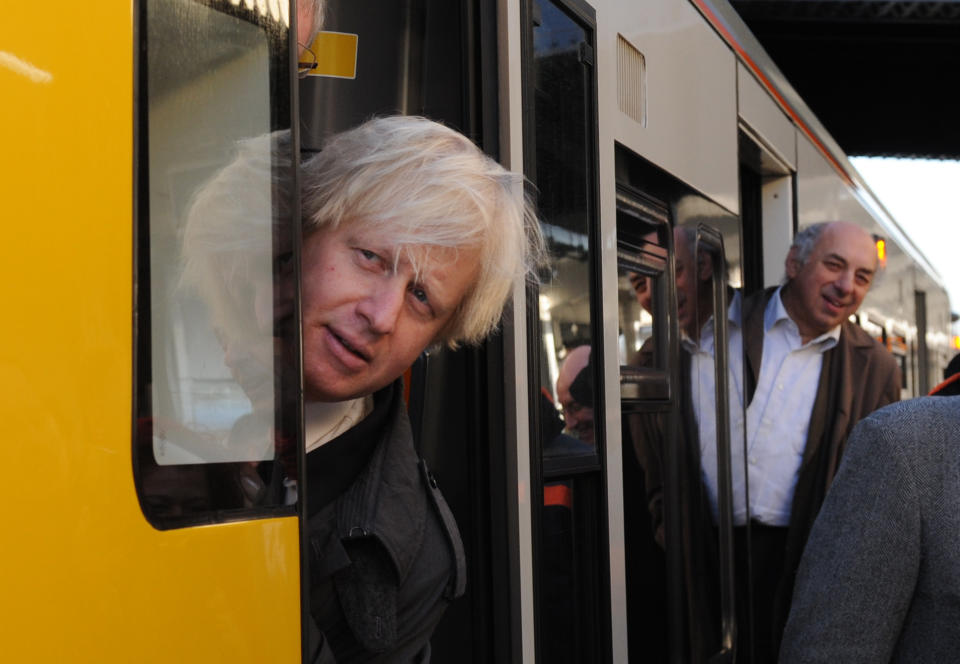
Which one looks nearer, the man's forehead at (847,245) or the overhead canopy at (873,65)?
the man's forehead at (847,245)

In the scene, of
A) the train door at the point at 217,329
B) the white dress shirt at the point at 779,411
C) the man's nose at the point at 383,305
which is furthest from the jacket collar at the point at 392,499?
the white dress shirt at the point at 779,411

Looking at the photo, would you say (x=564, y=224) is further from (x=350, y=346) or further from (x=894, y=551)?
(x=894, y=551)

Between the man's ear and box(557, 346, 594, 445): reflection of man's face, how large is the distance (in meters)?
2.76

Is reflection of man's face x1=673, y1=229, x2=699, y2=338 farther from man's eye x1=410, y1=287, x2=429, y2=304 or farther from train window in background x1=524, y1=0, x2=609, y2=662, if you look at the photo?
man's eye x1=410, y1=287, x2=429, y2=304

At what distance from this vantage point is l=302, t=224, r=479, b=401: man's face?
183cm

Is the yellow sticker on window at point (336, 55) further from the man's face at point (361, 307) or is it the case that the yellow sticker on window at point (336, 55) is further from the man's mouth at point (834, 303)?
the man's mouth at point (834, 303)

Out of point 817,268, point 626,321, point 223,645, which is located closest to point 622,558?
point 626,321

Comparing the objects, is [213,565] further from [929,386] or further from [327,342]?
[929,386]

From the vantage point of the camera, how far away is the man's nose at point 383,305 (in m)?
1.83

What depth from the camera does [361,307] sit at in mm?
1841

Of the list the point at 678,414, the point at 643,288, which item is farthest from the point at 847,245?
the point at 643,288

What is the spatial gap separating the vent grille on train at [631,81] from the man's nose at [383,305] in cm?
123

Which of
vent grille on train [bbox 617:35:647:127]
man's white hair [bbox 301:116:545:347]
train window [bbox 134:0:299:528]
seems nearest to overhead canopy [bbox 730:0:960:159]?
vent grille on train [bbox 617:35:647:127]

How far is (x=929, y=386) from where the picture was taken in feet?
34.5
